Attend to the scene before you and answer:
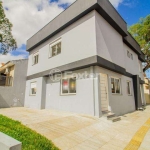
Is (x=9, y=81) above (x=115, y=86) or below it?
above

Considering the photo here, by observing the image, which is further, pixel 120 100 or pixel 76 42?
pixel 120 100

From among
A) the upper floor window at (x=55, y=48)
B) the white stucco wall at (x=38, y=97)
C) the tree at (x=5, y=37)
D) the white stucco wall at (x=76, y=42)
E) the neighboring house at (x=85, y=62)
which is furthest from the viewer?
the tree at (x=5, y=37)

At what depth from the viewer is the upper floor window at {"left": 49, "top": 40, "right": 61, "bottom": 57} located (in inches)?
404

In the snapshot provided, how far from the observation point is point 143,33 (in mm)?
19172

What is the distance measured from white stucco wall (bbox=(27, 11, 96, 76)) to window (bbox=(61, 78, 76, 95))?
1.47m

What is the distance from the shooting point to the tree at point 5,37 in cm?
→ 1245

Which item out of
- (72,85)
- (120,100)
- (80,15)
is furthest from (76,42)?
(120,100)

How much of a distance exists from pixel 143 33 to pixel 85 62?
56.8 ft

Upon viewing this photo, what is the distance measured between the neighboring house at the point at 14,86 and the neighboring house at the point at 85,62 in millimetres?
1852

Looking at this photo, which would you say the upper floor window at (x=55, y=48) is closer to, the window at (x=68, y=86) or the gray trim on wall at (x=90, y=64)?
the gray trim on wall at (x=90, y=64)

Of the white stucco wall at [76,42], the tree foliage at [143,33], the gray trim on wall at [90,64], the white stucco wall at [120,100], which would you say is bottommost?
the white stucco wall at [120,100]

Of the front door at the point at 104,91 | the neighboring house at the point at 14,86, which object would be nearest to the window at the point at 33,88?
the neighboring house at the point at 14,86

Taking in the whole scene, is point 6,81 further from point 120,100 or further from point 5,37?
point 120,100

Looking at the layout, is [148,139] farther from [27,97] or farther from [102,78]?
[27,97]
